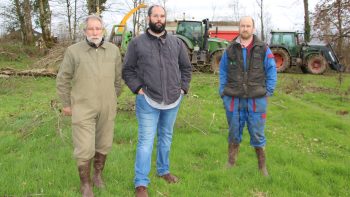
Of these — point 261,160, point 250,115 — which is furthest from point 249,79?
point 261,160

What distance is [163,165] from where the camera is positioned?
16.2ft

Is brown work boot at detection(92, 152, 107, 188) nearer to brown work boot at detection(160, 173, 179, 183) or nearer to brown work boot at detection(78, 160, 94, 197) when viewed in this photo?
brown work boot at detection(78, 160, 94, 197)

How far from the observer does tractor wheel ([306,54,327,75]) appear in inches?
840

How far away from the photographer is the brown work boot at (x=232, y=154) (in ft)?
17.7

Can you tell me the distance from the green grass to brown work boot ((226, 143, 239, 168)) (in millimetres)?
84

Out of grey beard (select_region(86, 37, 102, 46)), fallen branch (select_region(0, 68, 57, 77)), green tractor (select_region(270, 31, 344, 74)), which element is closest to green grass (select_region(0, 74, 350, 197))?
grey beard (select_region(86, 37, 102, 46))

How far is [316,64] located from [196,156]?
17248 mm

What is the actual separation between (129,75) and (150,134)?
688 mm

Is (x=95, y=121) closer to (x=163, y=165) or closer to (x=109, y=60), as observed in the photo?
(x=109, y=60)

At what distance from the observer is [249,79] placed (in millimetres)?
4926

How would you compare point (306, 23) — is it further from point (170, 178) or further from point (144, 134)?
point (144, 134)

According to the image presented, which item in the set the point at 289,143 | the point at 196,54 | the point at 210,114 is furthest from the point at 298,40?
the point at 289,143

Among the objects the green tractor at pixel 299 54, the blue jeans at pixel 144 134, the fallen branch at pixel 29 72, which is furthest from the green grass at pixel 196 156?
the green tractor at pixel 299 54

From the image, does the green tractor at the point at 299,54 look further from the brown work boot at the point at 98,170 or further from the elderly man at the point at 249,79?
the brown work boot at the point at 98,170
